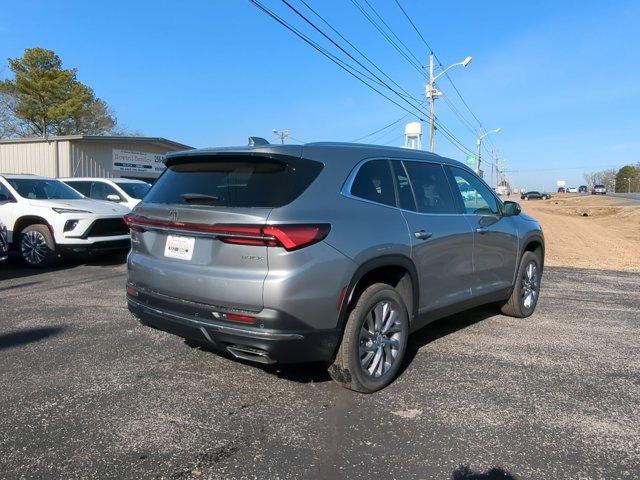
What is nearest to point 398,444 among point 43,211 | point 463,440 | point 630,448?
point 463,440

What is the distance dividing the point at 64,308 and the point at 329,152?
13.7ft

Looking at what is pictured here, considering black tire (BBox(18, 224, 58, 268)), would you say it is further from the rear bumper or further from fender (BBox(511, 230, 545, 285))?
fender (BBox(511, 230, 545, 285))

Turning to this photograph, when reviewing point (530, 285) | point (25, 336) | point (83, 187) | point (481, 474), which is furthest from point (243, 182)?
point (83, 187)

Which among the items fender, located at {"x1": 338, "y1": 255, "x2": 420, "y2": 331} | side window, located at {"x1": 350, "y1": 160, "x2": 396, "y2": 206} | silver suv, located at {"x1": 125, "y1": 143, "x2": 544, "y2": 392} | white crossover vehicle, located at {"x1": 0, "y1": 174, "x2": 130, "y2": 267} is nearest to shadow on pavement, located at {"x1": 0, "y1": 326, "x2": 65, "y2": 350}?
silver suv, located at {"x1": 125, "y1": 143, "x2": 544, "y2": 392}

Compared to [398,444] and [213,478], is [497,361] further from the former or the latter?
[213,478]

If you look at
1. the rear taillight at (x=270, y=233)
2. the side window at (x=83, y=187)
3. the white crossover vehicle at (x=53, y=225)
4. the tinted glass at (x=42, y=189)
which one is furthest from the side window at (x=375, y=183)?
the side window at (x=83, y=187)

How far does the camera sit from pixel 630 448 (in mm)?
3236

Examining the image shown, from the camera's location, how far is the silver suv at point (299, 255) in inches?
132

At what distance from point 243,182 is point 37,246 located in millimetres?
7138

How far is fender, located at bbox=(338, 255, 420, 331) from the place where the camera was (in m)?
3.62

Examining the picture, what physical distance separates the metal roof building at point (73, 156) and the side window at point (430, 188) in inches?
778

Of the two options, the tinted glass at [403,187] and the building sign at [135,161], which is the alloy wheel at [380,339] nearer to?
the tinted glass at [403,187]

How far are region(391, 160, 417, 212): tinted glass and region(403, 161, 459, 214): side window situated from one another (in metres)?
0.07

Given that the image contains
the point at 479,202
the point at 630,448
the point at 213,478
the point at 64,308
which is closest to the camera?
the point at 213,478
